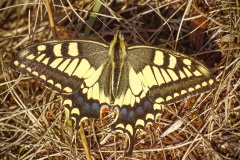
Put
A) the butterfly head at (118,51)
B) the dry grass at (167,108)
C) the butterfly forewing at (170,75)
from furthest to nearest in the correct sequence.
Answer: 1. the dry grass at (167,108)
2. the butterfly head at (118,51)
3. the butterfly forewing at (170,75)

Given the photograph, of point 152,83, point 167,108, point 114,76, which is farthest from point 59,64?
point 167,108

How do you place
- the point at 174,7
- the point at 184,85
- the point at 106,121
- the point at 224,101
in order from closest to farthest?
the point at 184,85 < the point at 224,101 < the point at 106,121 < the point at 174,7

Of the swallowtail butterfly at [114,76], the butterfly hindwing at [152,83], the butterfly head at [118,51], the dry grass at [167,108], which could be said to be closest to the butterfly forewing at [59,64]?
the swallowtail butterfly at [114,76]

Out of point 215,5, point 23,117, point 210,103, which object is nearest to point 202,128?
point 210,103

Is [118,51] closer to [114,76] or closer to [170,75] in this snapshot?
[114,76]

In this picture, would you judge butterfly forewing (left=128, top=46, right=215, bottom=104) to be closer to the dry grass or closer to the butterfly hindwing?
the butterfly hindwing

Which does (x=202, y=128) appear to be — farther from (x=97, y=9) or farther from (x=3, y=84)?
(x=3, y=84)

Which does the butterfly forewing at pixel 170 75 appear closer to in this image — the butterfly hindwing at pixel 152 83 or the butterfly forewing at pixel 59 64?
the butterfly hindwing at pixel 152 83
